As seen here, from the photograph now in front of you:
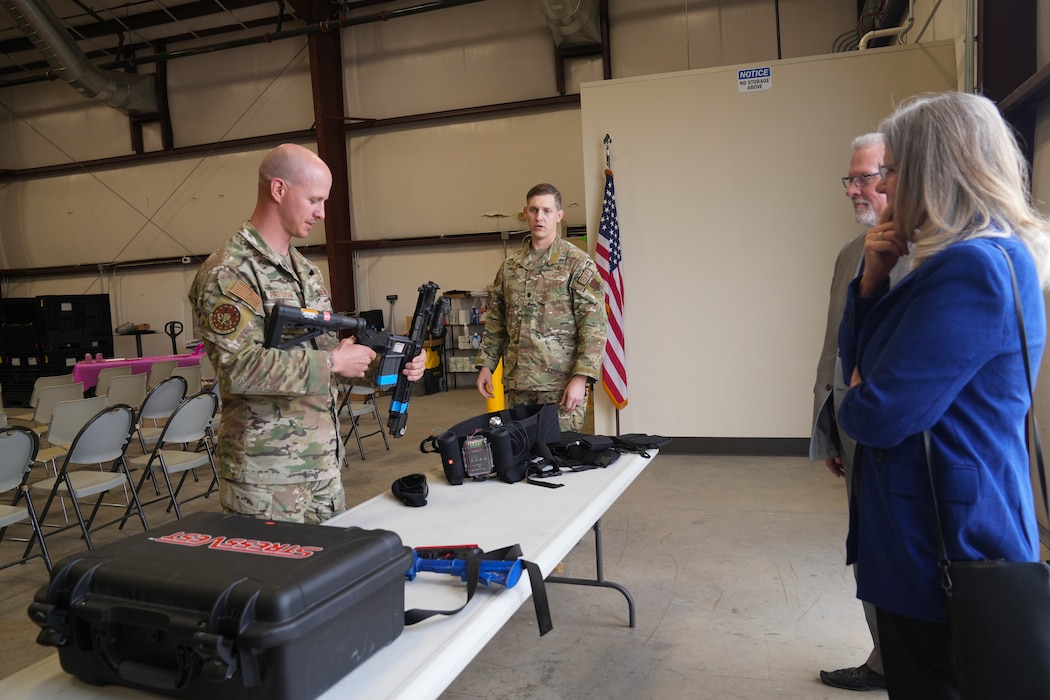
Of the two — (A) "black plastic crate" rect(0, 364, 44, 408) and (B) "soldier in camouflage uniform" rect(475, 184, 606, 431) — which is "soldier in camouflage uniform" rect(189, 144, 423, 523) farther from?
(A) "black plastic crate" rect(0, 364, 44, 408)

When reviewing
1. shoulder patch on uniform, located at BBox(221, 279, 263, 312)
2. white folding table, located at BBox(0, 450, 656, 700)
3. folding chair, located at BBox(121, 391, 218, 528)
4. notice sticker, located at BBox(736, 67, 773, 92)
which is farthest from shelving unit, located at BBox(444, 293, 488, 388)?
shoulder patch on uniform, located at BBox(221, 279, 263, 312)

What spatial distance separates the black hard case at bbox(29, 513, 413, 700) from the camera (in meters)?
0.93

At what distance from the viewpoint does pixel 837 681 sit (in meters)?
2.29

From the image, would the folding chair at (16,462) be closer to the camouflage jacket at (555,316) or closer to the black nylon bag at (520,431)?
the black nylon bag at (520,431)

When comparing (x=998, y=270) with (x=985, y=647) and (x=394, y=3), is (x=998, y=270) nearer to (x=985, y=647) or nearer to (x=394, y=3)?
(x=985, y=647)

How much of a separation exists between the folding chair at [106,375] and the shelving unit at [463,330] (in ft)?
12.8

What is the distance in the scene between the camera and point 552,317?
324 centimetres

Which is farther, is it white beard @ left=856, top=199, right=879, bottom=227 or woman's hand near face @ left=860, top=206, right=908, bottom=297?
white beard @ left=856, top=199, right=879, bottom=227

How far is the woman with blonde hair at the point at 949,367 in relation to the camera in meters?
1.16

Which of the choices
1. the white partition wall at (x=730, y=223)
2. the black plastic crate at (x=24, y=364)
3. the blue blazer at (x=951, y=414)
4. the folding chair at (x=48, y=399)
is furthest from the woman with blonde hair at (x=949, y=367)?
the black plastic crate at (x=24, y=364)

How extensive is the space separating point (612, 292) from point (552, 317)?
1.99 m

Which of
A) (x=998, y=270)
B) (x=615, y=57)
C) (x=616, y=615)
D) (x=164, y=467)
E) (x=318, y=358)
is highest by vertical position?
(x=615, y=57)

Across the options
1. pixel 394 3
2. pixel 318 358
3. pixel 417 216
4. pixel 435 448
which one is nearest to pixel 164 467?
pixel 435 448

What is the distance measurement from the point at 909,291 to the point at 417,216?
948 centimetres
